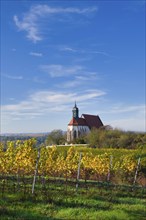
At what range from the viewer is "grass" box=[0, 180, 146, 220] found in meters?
7.66

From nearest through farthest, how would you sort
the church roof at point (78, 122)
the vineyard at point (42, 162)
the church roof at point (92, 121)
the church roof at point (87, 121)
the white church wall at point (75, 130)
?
the vineyard at point (42, 162) → the white church wall at point (75, 130) → the church roof at point (78, 122) → the church roof at point (87, 121) → the church roof at point (92, 121)

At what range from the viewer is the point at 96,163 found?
555 inches

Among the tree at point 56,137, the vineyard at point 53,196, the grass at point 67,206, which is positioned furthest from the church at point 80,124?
the grass at point 67,206

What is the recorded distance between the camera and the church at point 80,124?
66.9 metres

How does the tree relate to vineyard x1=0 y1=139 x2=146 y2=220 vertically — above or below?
above

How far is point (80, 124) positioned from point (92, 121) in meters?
4.61

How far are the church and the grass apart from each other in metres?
52.6

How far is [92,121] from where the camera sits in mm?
72188

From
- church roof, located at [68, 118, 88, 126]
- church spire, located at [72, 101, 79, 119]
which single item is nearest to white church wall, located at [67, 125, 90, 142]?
church roof, located at [68, 118, 88, 126]

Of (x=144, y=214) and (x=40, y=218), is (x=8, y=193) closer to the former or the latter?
(x=40, y=218)

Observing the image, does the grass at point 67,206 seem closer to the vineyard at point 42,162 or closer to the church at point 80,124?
the vineyard at point 42,162

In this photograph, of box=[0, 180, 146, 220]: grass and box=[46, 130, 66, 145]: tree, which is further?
box=[46, 130, 66, 145]: tree

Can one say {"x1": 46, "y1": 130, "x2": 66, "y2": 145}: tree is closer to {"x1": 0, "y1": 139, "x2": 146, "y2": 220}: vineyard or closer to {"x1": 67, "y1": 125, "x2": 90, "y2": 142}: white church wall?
{"x1": 67, "y1": 125, "x2": 90, "y2": 142}: white church wall

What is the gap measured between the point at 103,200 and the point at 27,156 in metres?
2.98
